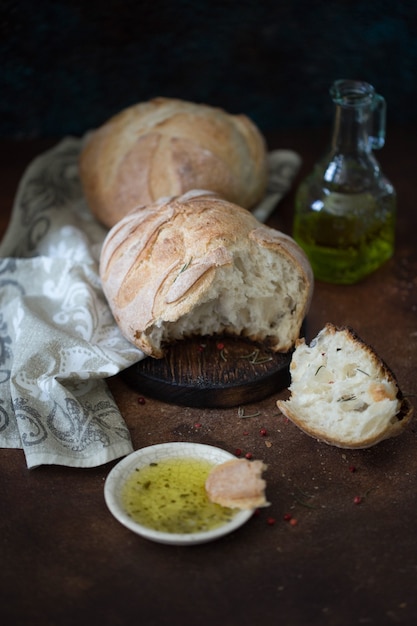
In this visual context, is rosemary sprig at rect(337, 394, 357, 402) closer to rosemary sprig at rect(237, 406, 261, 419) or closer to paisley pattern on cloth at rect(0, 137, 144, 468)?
rosemary sprig at rect(237, 406, 261, 419)

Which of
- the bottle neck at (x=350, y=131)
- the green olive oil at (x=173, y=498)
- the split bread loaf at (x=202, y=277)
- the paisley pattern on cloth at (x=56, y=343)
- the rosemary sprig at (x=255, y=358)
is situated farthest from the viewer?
the bottle neck at (x=350, y=131)

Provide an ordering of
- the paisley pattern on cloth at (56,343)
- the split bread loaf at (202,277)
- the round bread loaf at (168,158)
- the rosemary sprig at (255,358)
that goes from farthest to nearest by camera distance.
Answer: the round bread loaf at (168,158) → the rosemary sprig at (255,358) → the split bread loaf at (202,277) → the paisley pattern on cloth at (56,343)

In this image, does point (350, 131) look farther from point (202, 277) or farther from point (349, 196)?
point (202, 277)

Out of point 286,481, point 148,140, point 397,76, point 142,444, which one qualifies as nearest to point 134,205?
point 148,140

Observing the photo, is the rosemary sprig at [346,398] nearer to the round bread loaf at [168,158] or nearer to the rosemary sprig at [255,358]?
the rosemary sprig at [255,358]

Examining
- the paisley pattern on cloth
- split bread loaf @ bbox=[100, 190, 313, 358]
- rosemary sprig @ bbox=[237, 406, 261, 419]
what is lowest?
rosemary sprig @ bbox=[237, 406, 261, 419]

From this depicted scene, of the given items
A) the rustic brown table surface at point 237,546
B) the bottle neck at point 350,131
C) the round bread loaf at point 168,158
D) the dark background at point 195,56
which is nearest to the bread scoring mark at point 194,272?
the rustic brown table surface at point 237,546

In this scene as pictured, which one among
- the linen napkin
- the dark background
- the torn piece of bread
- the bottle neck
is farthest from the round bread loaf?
the torn piece of bread
